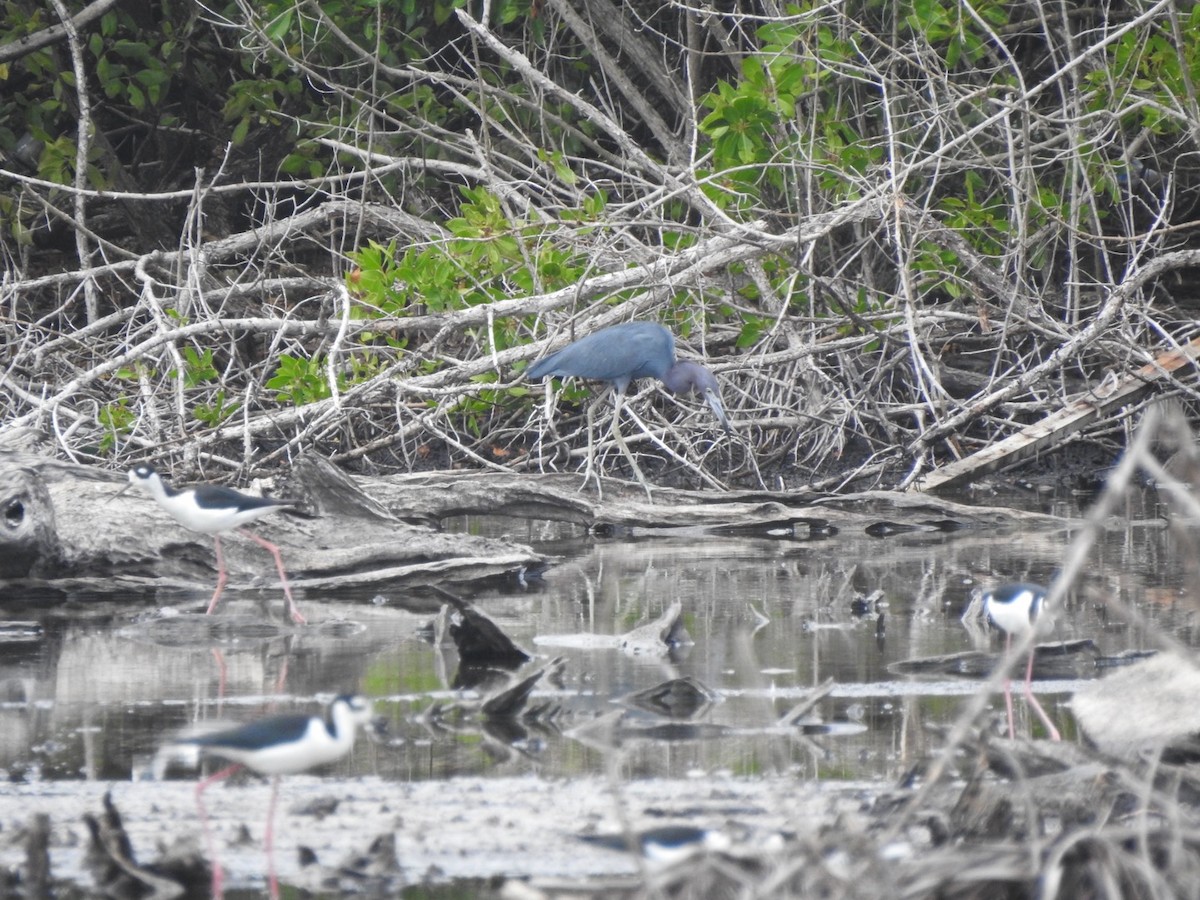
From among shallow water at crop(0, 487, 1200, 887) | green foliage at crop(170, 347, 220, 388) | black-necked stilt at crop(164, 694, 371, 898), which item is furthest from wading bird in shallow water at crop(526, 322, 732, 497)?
black-necked stilt at crop(164, 694, 371, 898)

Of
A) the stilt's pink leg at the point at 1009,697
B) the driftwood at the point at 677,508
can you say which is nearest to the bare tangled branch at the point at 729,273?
the driftwood at the point at 677,508

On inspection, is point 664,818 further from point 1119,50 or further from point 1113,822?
point 1119,50

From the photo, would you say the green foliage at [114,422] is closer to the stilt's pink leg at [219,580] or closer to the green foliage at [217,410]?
the green foliage at [217,410]

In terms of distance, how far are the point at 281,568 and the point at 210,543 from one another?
0.76 meters

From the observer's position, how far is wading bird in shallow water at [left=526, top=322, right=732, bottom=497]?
925 cm

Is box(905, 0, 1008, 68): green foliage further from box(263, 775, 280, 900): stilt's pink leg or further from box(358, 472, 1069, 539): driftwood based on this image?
box(263, 775, 280, 900): stilt's pink leg

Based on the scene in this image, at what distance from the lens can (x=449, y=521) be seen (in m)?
9.55

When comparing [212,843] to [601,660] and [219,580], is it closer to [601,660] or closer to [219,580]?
[601,660]

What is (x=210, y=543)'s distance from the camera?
23.2 feet

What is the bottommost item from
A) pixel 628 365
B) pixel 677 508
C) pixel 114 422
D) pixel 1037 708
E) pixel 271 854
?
pixel 271 854

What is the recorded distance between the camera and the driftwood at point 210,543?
6887 millimetres

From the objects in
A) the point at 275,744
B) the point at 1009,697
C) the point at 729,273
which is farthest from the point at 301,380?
the point at 275,744

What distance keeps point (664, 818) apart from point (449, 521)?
6027mm

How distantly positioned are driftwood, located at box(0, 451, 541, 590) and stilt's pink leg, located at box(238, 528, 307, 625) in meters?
0.10
